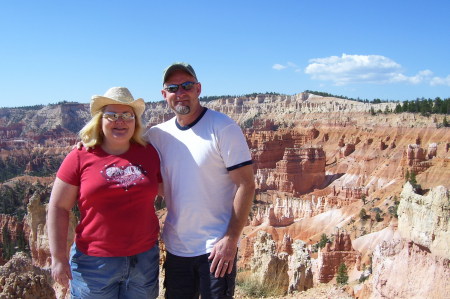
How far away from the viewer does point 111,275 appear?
329 cm

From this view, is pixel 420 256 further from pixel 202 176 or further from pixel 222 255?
pixel 202 176

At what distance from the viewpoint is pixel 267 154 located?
5653 centimetres

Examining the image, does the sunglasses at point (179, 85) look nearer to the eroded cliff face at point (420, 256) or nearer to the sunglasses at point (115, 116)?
the sunglasses at point (115, 116)

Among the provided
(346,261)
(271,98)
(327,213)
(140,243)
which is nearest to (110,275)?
(140,243)

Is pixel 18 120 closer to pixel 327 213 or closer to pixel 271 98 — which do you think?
pixel 271 98

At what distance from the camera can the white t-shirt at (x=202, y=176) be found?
3367 mm

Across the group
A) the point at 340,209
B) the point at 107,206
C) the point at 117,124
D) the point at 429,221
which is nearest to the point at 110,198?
the point at 107,206

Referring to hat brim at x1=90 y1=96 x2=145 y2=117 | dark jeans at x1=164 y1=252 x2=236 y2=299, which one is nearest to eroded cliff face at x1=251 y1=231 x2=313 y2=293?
dark jeans at x1=164 y1=252 x2=236 y2=299

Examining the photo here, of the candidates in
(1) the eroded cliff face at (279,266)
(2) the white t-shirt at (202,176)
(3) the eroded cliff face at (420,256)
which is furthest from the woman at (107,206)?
(3) the eroded cliff face at (420,256)

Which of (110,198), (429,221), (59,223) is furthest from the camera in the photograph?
(429,221)

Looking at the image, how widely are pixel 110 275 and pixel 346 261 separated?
59.8 ft

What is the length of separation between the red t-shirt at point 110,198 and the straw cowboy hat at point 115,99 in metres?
0.38

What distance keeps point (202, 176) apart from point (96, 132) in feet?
3.10

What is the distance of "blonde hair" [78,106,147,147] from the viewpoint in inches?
131
